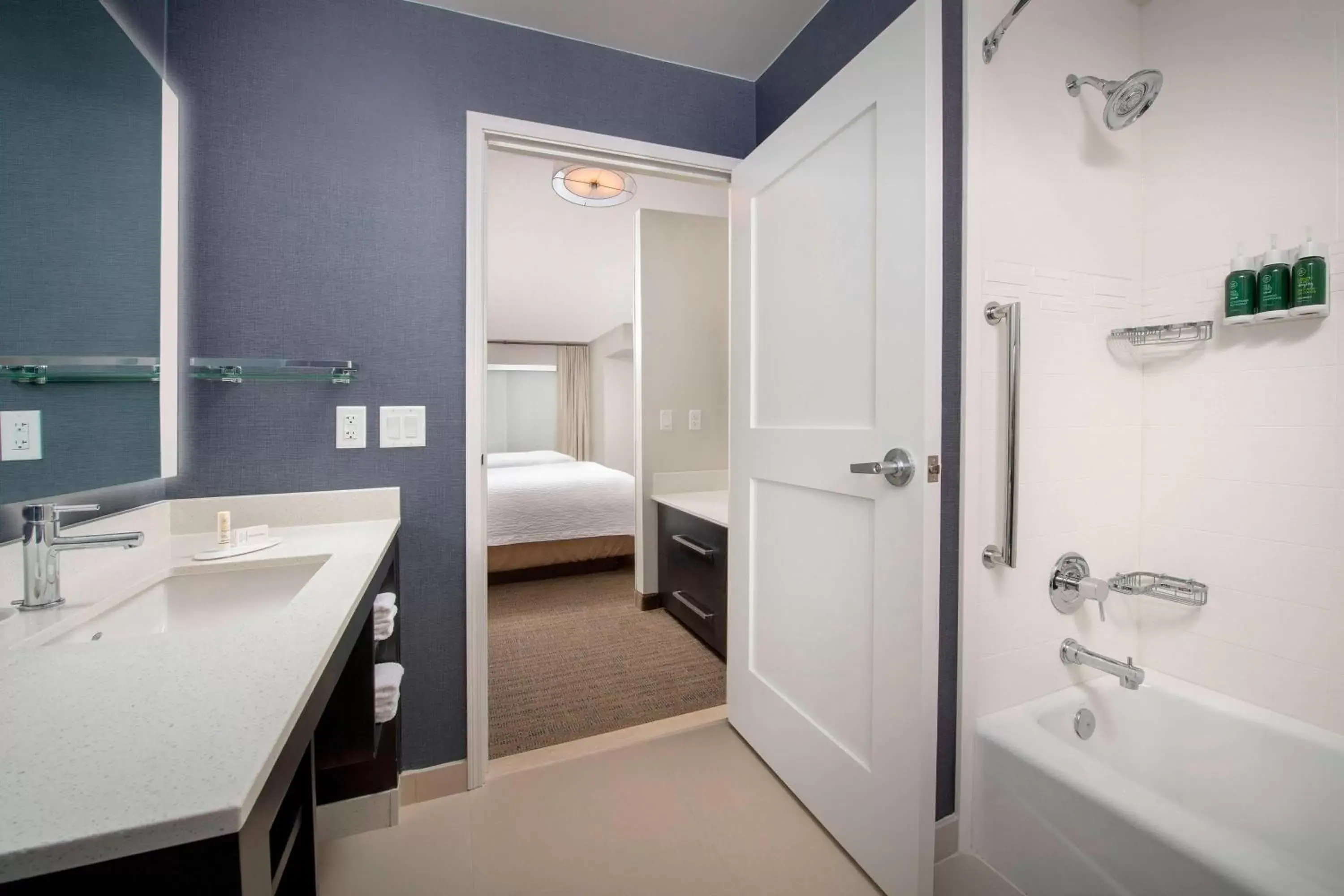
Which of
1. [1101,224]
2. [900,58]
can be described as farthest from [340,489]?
[1101,224]

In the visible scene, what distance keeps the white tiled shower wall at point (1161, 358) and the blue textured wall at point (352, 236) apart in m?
1.38

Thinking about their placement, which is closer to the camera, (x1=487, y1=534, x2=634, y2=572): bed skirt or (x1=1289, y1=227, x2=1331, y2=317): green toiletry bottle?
(x1=1289, y1=227, x2=1331, y2=317): green toiletry bottle

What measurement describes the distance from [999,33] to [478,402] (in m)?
1.66

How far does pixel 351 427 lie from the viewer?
154 cm

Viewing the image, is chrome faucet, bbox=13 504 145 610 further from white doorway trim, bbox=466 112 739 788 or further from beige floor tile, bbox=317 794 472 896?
beige floor tile, bbox=317 794 472 896

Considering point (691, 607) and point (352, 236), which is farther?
point (691, 607)

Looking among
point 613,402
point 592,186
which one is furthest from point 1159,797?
point 613,402

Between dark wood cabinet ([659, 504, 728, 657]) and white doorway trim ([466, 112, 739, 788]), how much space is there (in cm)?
100

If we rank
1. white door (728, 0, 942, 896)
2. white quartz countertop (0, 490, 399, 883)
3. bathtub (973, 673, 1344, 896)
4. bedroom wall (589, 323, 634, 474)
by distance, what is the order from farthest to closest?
bedroom wall (589, 323, 634, 474)
white door (728, 0, 942, 896)
bathtub (973, 673, 1344, 896)
white quartz countertop (0, 490, 399, 883)

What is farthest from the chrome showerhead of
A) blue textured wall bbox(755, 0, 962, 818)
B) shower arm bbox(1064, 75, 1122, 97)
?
blue textured wall bbox(755, 0, 962, 818)

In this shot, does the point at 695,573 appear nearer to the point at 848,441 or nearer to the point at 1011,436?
the point at 848,441

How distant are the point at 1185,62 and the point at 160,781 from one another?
2.55m

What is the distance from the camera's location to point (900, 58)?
1.16 m

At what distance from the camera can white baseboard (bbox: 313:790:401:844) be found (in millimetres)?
1482
